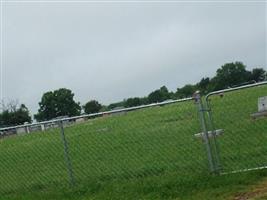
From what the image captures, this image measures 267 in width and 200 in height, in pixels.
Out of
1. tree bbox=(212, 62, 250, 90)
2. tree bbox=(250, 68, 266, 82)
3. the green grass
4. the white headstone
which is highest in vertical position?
tree bbox=(212, 62, 250, 90)

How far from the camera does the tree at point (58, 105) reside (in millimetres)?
101000

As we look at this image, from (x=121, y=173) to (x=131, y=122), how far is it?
1409 mm

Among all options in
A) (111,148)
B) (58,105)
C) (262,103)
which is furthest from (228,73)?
(262,103)

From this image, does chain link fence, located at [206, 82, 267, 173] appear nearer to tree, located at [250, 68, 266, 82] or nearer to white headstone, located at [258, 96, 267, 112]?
white headstone, located at [258, 96, 267, 112]

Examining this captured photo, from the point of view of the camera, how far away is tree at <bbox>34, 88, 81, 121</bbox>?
3976 inches

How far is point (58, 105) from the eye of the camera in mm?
103688

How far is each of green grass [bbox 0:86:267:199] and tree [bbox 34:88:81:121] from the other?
8660 cm

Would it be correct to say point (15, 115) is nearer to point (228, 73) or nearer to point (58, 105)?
point (58, 105)

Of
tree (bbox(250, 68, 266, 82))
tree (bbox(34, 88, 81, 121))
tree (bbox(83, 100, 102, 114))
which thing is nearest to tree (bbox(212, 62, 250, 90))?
tree (bbox(250, 68, 266, 82))

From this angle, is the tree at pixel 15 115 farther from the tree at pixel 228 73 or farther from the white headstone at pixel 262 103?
the white headstone at pixel 262 103

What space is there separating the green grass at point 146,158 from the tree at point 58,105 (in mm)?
86601

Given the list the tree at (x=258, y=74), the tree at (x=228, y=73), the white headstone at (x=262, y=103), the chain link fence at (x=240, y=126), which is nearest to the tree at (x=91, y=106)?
the tree at (x=228, y=73)

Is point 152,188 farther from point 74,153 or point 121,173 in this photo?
point 74,153

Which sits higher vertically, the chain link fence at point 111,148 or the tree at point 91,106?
the tree at point 91,106
